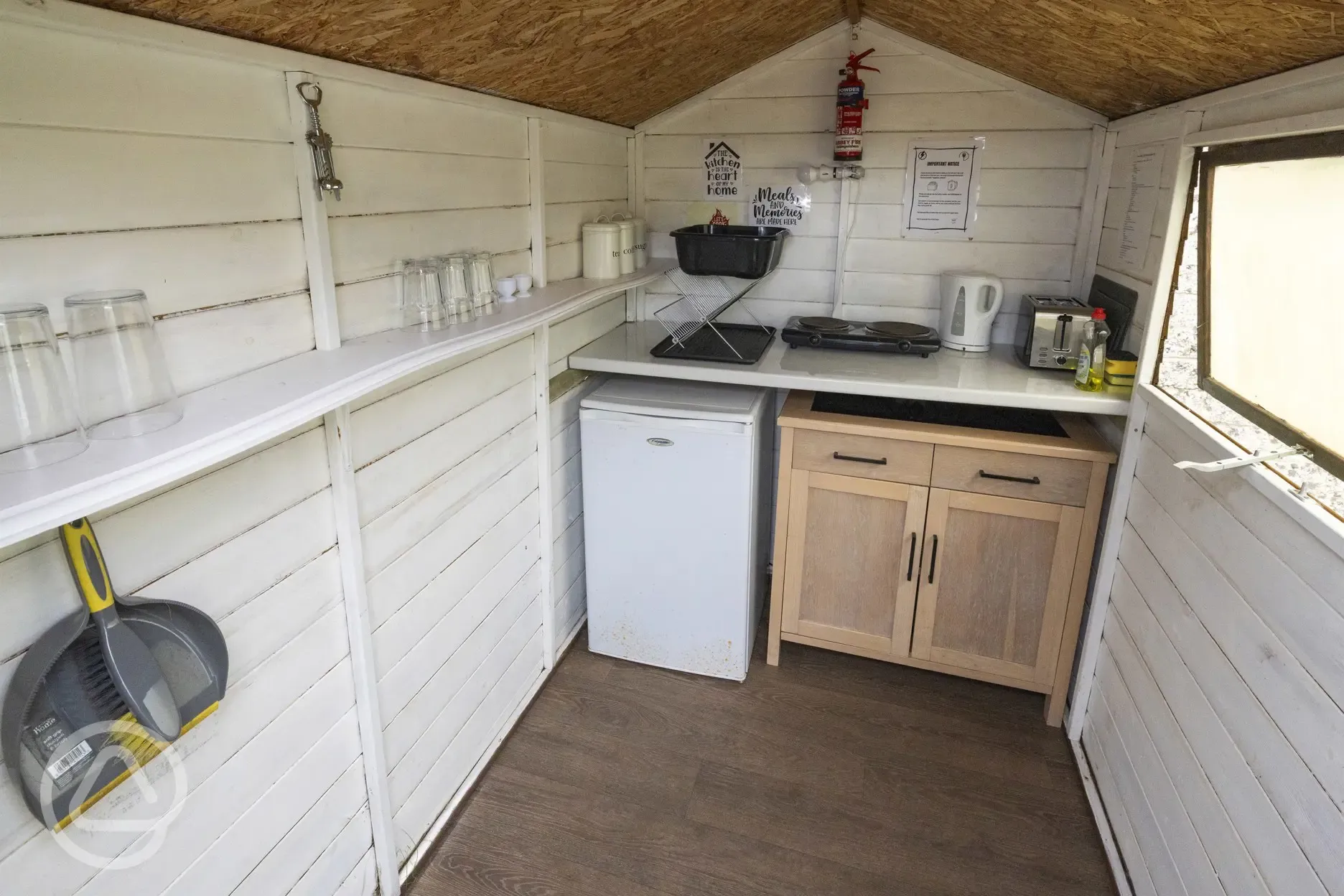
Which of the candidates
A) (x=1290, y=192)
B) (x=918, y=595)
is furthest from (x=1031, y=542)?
(x=1290, y=192)

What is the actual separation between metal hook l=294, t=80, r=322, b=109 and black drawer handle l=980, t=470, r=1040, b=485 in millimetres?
1746

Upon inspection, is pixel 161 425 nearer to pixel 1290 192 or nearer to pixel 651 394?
pixel 651 394

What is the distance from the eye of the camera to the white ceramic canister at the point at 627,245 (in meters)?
2.37

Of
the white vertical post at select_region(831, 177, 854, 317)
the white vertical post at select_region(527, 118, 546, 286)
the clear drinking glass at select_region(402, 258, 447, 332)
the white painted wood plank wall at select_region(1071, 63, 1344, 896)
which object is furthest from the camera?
the white vertical post at select_region(831, 177, 854, 317)

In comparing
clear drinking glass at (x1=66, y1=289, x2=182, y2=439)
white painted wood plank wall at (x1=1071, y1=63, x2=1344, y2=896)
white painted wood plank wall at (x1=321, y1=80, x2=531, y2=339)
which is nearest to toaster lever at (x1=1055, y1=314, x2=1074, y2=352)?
white painted wood plank wall at (x1=1071, y1=63, x2=1344, y2=896)

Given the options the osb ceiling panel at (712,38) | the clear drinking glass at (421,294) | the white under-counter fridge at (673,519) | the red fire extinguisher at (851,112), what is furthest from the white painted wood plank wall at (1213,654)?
the clear drinking glass at (421,294)

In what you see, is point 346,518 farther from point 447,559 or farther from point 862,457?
point 862,457

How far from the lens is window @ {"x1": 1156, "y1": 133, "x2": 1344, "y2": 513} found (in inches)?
45.7

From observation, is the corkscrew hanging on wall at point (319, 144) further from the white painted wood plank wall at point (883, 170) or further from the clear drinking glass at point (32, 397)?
the white painted wood plank wall at point (883, 170)

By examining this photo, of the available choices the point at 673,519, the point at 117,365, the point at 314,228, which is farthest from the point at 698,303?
the point at 117,365

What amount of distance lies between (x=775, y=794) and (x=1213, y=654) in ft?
3.46

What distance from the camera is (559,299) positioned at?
182 centimetres

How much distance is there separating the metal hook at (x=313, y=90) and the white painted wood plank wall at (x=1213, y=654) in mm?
1567

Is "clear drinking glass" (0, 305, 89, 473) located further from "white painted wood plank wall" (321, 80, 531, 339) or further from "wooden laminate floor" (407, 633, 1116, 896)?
"wooden laminate floor" (407, 633, 1116, 896)
